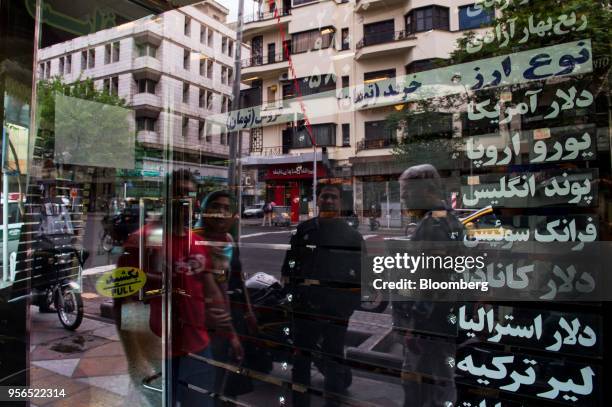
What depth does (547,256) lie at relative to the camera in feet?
4.70

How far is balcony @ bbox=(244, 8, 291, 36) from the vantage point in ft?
7.06

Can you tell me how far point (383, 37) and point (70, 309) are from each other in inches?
178

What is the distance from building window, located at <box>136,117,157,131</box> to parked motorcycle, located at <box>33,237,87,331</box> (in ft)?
7.27

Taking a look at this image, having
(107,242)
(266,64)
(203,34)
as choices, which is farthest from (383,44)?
(107,242)

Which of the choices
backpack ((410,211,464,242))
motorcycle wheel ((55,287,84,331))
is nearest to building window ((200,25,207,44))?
backpack ((410,211,464,242))

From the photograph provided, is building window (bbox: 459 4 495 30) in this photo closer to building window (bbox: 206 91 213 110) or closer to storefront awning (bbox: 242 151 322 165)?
storefront awning (bbox: 242 151 322 165)

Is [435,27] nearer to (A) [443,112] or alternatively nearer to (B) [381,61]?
(B) [381,61]

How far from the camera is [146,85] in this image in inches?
112

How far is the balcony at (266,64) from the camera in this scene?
84.8 inches

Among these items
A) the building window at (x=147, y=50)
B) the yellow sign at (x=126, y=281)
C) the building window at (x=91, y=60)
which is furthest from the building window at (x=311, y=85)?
the building window at (x=91, y=60)

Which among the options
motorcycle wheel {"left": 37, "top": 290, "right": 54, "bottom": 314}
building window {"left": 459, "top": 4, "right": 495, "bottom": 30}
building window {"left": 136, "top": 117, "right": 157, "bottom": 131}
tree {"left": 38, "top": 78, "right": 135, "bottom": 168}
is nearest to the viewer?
building window {"left": 459, "top": 4, "right": 495, "bottom": 30}

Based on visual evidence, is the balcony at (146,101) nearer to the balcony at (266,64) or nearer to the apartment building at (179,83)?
the apartment building at (179,83)

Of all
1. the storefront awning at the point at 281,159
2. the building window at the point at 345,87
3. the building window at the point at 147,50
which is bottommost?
the storefront awning at the point at 281,159

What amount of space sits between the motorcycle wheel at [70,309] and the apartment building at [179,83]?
2311mm
